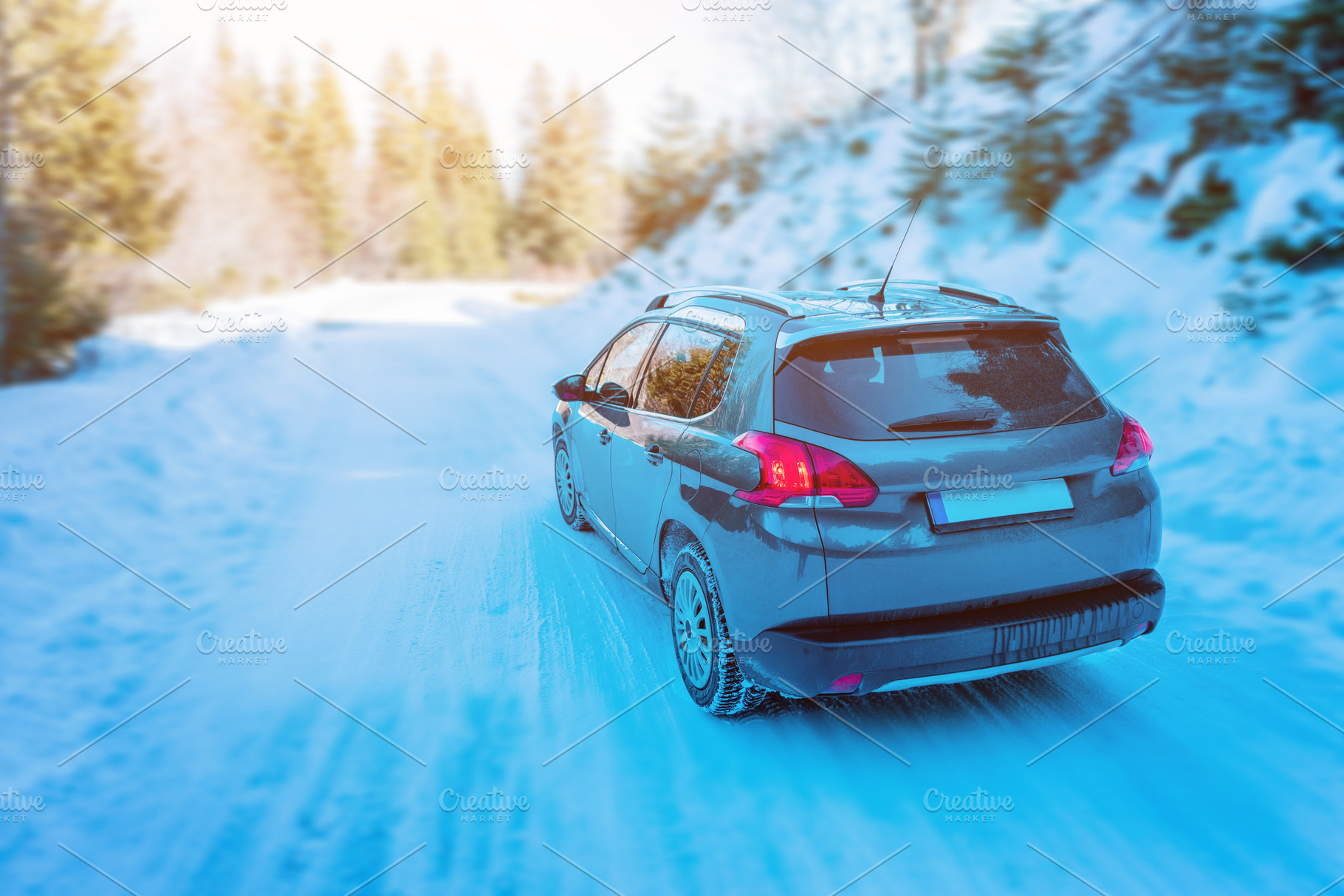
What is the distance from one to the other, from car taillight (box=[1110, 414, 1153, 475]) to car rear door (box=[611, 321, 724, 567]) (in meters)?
1.71

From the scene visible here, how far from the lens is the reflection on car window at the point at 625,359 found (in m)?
5.00

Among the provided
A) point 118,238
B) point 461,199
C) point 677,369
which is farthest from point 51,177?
point 461,199

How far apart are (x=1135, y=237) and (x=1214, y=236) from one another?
905 millimetres

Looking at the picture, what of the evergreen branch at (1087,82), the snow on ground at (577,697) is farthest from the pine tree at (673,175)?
the snow on ground at (577,697)

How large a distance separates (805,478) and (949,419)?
0.61 metres

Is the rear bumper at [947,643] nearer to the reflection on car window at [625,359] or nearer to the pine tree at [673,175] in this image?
the reflection on car window at [625,359]

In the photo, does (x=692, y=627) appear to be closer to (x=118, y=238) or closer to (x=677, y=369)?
(x=677, y=369)

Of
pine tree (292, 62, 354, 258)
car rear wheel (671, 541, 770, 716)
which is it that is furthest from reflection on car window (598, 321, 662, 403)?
pine tree (292, 62, 354, 258)

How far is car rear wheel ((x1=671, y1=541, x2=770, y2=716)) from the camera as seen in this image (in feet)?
12.0

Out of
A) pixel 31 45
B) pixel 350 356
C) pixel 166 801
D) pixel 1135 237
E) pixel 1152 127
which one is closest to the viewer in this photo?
pixel 166 801

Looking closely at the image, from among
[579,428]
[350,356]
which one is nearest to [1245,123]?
[579,428]

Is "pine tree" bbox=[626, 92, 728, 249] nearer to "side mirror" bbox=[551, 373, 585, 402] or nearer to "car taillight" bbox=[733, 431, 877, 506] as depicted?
"side mirror" bbox=[551, 373, 585, 402]

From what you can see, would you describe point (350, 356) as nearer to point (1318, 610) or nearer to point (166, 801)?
point (166, 801)

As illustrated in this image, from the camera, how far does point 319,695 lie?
411 centimetres
